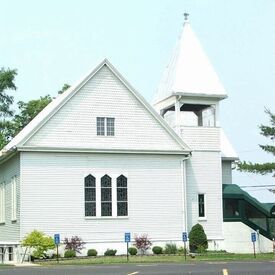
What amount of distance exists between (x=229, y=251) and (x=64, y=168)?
1146 cm

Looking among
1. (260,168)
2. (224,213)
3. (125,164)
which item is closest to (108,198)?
(125,164)

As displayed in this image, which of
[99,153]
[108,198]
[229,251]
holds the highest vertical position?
[99,153]

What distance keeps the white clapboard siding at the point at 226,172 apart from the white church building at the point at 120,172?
4310mm

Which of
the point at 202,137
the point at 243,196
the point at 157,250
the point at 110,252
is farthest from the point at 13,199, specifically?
the point at 243,196

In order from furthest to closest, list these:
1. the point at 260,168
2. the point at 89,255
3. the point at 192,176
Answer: the point at 260,168 < the point at 192,176 < the point at 89,255

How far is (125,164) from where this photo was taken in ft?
131

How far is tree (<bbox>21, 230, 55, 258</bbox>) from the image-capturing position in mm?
35375

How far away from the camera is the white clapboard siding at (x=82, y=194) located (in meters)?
37.6

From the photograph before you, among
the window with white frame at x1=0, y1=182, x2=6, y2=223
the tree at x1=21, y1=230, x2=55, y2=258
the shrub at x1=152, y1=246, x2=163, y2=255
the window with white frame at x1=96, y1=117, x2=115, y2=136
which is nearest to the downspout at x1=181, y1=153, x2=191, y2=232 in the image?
the shrub at x1=152, y1=246, x2=163, y2=255

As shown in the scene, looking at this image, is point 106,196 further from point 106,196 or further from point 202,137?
point 202,137

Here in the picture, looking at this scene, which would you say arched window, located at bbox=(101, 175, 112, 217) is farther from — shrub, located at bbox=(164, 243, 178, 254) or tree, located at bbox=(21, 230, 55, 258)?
tree, located at bbox=(21, 230, 55, 258)

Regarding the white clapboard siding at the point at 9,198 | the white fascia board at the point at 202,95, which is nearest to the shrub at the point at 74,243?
the white clapboard siding at the point at 9,198

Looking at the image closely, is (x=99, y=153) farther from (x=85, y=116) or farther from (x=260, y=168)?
(x=260, y=168)

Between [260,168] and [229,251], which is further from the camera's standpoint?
[260,168]
